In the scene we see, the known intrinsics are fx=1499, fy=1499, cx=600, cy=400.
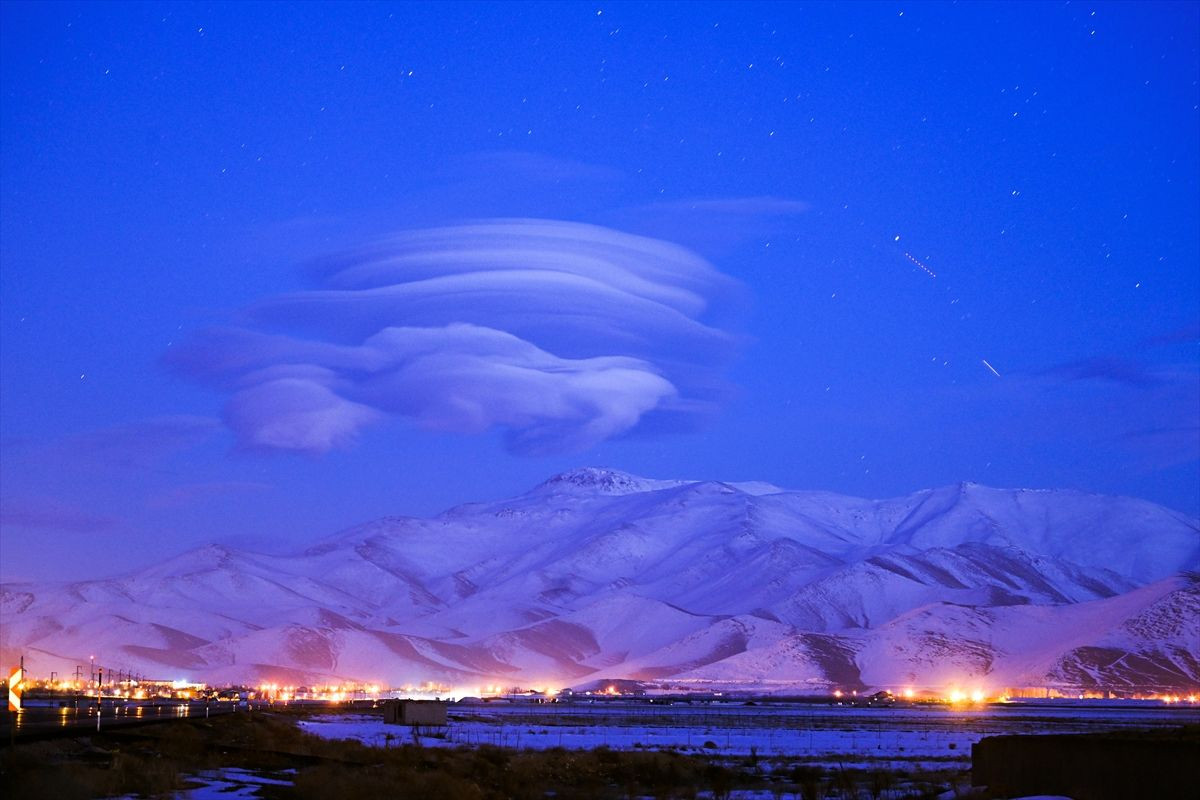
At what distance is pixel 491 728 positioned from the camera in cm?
8838

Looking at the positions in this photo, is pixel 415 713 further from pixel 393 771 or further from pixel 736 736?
pixel 393 771

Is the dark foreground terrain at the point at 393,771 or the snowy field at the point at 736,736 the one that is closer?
the dark foreground terrain at the point at 393,771

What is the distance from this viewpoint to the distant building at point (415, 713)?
8969cm

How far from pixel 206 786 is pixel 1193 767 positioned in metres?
22.4

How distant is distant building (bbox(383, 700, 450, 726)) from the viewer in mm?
89688

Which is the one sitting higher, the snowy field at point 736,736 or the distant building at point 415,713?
the distant building at point 415,713

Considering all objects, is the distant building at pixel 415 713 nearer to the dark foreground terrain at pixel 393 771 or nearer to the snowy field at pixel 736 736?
the snowy field at pixel 736 736

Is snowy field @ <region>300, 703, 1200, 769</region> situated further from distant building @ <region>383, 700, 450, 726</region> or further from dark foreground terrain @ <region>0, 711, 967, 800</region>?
dark foreground terrain @ <region>0, 711, 967, 800</region>

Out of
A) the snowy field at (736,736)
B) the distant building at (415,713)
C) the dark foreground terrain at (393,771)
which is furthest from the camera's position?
the distant building at (415,713)

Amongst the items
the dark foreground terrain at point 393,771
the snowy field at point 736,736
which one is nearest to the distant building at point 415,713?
the snowy field at point 736,736

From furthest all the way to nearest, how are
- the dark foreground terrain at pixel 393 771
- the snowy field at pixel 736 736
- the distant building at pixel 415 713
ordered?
the distant building at pixel 415 713, the snowy field at pixel 736 736, the dark foreground terrain at pixel 393 771

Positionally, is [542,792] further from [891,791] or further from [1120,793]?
[1120,793]

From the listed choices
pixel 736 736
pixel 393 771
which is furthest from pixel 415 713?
pixel 393 771

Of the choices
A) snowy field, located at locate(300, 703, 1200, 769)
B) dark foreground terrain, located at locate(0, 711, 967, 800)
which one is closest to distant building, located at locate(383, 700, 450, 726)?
snowy field, located at locate(300, 703, 1200, 769)
